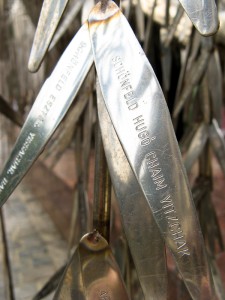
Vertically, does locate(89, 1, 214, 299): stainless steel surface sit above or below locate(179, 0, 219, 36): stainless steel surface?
below

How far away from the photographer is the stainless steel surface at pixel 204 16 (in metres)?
0.27

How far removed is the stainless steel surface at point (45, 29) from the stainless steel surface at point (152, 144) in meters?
0.05

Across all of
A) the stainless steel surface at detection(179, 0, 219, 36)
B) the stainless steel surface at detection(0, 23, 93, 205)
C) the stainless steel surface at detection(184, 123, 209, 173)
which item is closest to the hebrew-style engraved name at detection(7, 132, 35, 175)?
the stainless steel surface at detection(0, 23, 93, 205)

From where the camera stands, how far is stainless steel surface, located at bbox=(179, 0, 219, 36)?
269 mm

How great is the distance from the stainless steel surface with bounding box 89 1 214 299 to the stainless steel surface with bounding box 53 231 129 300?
8 cm

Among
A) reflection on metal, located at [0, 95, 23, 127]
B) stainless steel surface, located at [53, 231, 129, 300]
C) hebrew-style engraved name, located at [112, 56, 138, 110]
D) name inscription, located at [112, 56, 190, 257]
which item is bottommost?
stainless steel surface, located at [53, 231, 129, 300]

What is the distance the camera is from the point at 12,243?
116 cm

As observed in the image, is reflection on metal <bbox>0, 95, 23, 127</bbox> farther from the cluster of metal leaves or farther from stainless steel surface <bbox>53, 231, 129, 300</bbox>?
stainless steel surface <bbox>53, 231, 129, 300</bbox>

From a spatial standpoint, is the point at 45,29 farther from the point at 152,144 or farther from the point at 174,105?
the point at 174,105

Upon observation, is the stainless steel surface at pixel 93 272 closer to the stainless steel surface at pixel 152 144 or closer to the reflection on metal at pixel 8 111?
the stainless steel surface at pixel 152 144

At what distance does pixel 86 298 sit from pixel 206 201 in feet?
0.96

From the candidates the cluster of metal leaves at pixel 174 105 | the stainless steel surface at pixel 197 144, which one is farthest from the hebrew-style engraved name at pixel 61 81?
the stainless steel surface at pixel 197 144

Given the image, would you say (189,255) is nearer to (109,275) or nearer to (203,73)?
(109,275)

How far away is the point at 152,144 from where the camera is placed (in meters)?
0.28
